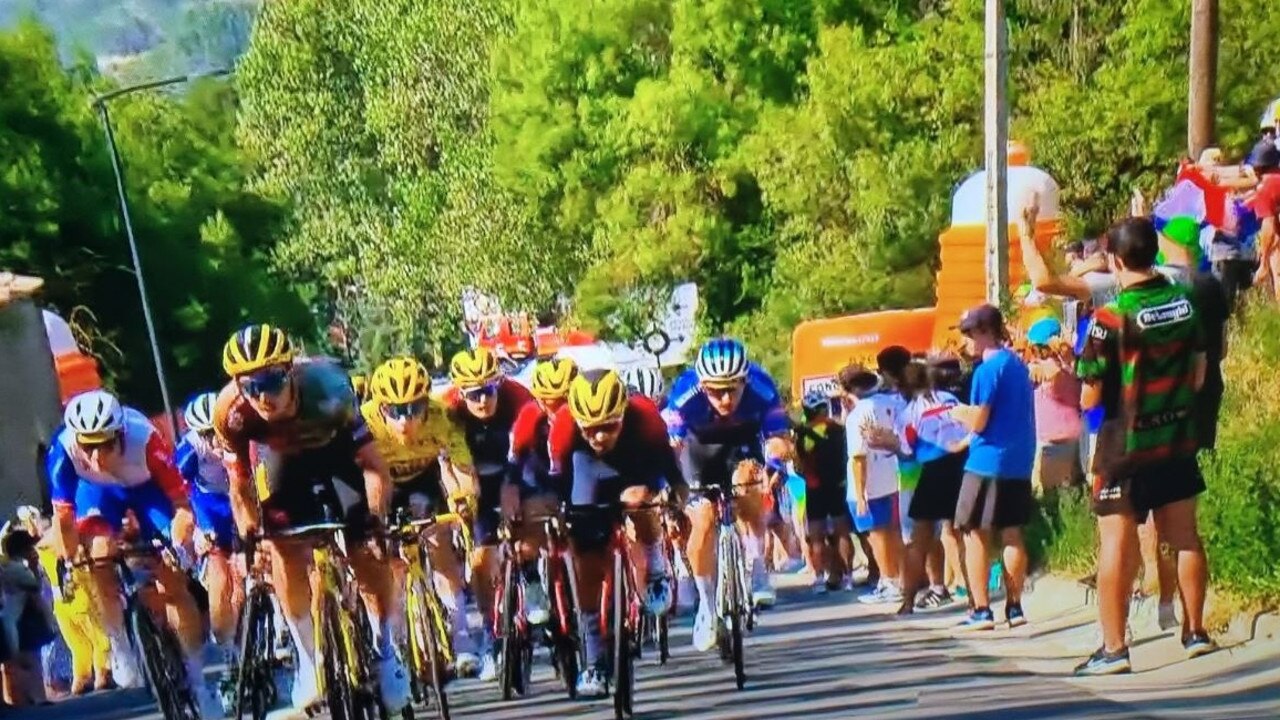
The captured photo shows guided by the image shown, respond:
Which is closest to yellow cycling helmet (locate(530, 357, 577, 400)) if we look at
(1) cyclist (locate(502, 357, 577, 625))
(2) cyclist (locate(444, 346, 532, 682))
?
(1) cyclist (locate(502, 357, 577, 625))

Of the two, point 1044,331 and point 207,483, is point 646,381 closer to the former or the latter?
point 1044,331

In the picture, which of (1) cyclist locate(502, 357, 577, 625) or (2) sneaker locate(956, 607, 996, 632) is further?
(2) sneaker locate(956, 607, 996, 632)

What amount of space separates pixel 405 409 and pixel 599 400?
102cm

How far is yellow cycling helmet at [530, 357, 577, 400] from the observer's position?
33.7 feet

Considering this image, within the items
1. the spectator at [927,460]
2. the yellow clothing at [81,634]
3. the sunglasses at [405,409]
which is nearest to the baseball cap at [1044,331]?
the spectator at [927,460]

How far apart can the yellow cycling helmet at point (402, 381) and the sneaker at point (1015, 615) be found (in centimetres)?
292

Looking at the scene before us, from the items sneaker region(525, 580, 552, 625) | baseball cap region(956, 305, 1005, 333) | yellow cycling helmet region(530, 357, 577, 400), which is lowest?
sneaker region(525, 580, 552, 625)

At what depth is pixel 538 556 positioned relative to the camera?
9.72 meters

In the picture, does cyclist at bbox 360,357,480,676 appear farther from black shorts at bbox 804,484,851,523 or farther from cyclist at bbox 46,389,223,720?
black shorts at bbox 804,484,851,523

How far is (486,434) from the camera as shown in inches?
413

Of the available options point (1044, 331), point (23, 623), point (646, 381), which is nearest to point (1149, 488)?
point (1044, 331)

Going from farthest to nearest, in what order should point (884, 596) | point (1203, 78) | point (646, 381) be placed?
point (884, 596) → point (1203, 78) → point (646, 381)

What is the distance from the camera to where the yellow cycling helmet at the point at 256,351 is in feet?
25.7

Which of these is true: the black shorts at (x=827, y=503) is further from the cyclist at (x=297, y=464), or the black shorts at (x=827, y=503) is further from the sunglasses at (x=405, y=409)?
the cyclist at (x=297, y=464)
